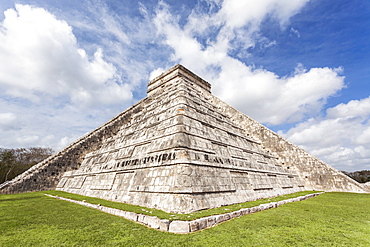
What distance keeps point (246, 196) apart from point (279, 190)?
4.53 m

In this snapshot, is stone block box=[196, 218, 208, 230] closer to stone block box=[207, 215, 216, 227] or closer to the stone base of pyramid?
stone block box=[207, 215, 216, 227]

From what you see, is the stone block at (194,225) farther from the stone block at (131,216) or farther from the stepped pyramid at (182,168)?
the stone block at (131,216)

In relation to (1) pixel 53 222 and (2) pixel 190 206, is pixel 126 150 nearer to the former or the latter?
(1) pixel 53 222

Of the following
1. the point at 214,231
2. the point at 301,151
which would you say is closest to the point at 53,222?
the point at 214,231

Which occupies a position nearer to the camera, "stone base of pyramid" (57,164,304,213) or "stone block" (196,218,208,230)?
"stone block" (196,218,208,230)

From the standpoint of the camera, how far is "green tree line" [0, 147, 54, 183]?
23.9 metres

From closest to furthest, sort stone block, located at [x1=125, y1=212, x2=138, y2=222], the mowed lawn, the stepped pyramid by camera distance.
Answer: the mowed lawn → stone block, located at [x1=125, y1=212, x2=138, y2=222] → the stepped pyramid

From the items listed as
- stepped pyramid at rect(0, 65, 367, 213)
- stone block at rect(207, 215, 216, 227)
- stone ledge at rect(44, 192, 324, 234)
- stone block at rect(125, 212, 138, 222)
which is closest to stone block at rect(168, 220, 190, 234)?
stone ledge at rect(44, 192, 324, 234)

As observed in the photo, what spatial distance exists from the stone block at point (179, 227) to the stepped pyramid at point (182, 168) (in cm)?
99

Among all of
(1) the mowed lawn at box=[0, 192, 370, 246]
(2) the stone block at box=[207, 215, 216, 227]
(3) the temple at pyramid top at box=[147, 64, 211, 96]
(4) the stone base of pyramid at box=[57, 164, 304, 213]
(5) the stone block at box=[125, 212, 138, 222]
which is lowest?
(1) the mowed lawn at box=[0, 192, 370, 246]

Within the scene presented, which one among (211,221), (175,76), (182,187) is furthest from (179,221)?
(175,76)

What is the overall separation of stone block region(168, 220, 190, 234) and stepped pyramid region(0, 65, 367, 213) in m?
0.99

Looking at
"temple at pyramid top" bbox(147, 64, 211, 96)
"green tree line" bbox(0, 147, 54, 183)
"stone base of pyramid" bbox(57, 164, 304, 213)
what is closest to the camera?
"stone base of pyramid" bbox(57, 164, 304, 213)

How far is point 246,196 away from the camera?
804cm
